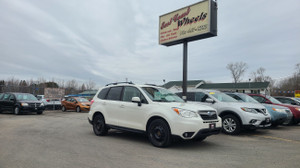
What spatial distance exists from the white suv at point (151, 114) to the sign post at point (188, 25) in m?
5.42

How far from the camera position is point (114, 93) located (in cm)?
764

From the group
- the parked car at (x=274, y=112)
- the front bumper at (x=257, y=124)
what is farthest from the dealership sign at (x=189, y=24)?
the front bumper at (x=257, y=124)

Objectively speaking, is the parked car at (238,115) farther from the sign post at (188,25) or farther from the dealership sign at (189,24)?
the dealership sign at (189,24)

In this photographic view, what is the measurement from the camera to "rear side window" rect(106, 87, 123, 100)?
24.5ft

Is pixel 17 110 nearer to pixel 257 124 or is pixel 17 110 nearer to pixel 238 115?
pixel 238 115

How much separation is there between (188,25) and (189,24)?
0.29 ft

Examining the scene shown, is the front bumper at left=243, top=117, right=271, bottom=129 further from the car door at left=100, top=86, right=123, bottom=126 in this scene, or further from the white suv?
the car door at left=100, top=86, right=123, bottom=126

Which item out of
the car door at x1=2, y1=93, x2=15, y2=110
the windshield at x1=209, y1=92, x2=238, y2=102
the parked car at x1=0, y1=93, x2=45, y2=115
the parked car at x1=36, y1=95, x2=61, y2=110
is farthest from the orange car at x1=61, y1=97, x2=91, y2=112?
the windshield at x1=209, y1=92, x2=238, y2=102

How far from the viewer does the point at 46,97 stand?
21.4 metres

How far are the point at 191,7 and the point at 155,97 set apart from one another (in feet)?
30.2

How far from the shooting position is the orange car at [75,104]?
19.8 m

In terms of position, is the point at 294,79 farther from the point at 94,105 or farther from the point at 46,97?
the point at 94,105

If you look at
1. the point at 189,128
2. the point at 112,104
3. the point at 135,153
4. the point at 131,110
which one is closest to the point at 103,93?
the point at 112,104

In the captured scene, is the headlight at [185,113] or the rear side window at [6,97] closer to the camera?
the headlight at [185,113]
